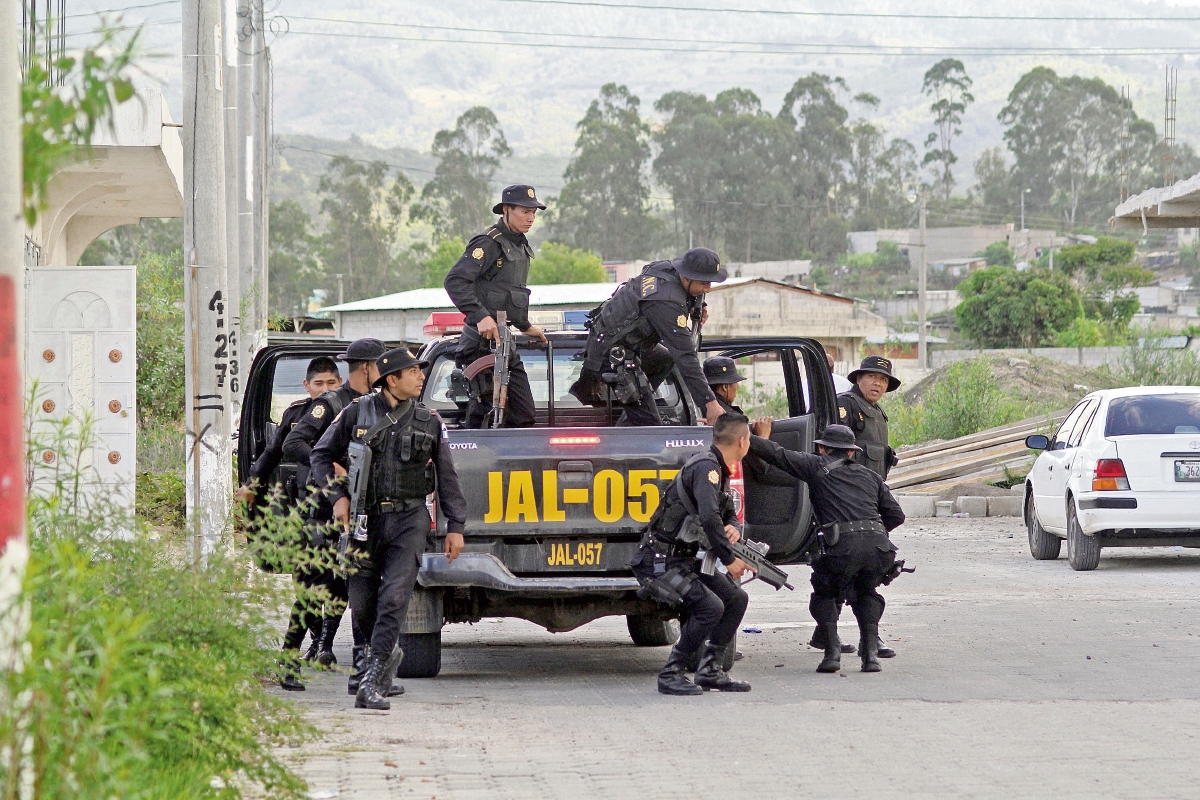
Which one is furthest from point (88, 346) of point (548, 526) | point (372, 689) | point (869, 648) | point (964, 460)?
point (964, 460)

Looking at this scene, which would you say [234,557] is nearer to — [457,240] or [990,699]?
[990,699]

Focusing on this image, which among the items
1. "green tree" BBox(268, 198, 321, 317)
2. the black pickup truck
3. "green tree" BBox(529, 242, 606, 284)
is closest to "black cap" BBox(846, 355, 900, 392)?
the black pickup truck

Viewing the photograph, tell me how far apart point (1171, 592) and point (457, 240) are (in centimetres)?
8492

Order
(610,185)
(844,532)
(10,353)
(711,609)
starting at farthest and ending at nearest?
(610,185), (844,532), (711,609), (10,353)

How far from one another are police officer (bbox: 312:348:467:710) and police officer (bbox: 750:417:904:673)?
2060mm

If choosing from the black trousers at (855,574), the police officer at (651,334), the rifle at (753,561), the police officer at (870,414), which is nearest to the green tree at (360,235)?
the police officer at (870,414)

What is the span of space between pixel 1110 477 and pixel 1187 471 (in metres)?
0.69

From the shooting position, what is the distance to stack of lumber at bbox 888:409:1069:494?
24.0 metres

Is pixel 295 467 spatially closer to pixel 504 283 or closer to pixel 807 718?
pixel 504 283

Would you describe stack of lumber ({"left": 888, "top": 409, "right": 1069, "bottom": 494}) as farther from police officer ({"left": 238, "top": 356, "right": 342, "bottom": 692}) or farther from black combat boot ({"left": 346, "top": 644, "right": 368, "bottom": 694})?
black combat boot ({"left": 346, "top": 644, "right": 368, "bottom": 694})

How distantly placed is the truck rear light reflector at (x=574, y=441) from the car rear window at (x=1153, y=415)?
759 cm

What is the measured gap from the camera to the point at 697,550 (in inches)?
314

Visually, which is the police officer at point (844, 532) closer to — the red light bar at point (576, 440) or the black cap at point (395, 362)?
the red light bar at point (576, 440)

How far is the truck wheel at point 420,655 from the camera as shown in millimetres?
8414
